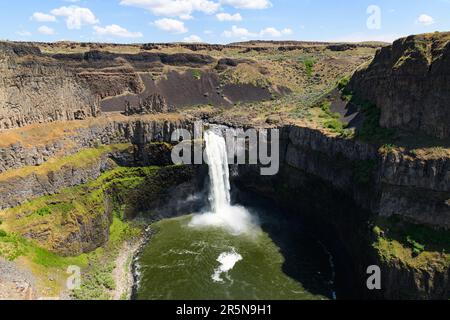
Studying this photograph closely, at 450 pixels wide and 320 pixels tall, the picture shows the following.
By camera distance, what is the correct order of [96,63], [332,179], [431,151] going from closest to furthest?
[431,151] < [332,179] < [96,63]

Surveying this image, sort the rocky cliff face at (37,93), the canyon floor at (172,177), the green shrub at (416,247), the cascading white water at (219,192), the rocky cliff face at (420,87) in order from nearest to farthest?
the green shrub at (416,247) < the canyon floor at (172,177) < the rocky cliff face at (420,87) < the rocky cliff face at (37,93) < the cascading white water at (219,192)

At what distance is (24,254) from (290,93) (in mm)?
73819

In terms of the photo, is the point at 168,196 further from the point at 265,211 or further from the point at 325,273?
the point at 325,273

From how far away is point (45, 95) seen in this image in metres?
50.2

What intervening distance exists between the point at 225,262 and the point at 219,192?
15003 millimetres

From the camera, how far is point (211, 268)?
4347cm

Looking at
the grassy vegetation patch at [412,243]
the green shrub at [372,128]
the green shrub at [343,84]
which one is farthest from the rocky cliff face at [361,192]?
the green shrub at [343,84]

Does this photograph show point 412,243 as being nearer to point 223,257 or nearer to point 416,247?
point 416,247

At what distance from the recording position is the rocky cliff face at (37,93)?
4578cm

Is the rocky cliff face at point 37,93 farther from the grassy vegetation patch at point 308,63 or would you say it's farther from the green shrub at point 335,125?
the grassy vegetation patch at point 308,63

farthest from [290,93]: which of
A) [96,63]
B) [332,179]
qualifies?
[332,179]

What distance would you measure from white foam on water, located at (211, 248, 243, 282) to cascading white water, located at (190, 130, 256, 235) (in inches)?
333

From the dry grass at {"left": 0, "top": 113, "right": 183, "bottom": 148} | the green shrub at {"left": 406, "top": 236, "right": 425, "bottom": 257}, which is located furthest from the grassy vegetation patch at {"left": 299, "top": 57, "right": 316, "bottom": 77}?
the green shrub at {"left": 406, "top": 236, "right": 425, "bottom": 257}

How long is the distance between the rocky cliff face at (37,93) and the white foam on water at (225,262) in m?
28.0
